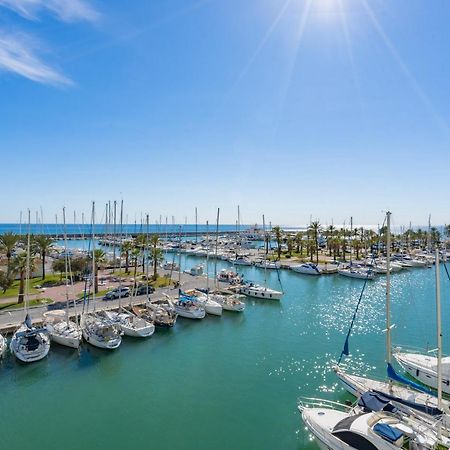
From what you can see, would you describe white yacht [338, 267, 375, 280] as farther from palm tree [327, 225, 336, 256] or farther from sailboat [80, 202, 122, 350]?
sailboat [80, 202, 122, 350]

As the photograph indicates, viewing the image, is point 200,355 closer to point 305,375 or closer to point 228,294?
point 305,375

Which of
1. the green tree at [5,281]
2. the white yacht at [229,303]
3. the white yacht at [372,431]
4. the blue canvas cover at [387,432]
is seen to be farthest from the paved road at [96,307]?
the blue canvas cover at [387,432]

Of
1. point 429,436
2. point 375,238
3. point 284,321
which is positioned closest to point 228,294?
point 284,321

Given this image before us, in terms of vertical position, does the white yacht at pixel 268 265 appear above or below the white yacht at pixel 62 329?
above

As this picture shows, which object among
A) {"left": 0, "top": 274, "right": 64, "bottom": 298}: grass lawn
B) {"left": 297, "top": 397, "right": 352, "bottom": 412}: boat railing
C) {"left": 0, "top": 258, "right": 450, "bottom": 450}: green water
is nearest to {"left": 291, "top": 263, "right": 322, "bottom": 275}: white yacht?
{"left": 0, "top": 258, "right": 450, "bottom": 450}: green water

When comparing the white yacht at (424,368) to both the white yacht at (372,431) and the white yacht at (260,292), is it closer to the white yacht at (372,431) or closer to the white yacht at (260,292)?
the white yacht at (372,431)

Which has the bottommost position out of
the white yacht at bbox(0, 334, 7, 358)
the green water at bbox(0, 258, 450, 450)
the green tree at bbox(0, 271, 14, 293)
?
the green water at bbox(0, 258, 450, 450)

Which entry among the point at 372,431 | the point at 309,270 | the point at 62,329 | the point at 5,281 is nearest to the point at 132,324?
the point at 62,329
